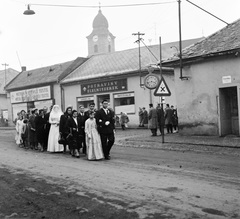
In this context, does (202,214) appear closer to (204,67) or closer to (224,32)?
(204,67)

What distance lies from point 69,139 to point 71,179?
13.6ft

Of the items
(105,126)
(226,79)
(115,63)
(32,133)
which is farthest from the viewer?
(115,63)

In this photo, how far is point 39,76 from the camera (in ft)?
120

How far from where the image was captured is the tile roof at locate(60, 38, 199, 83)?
26469mm

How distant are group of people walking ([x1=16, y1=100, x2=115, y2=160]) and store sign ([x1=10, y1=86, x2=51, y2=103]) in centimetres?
1842

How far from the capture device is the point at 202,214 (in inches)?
186

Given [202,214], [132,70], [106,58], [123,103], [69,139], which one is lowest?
[202,214]

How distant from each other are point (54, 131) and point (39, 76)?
81.2 feet

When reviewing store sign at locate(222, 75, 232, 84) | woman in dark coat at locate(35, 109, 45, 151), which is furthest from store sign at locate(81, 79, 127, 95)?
woman in dark coat at locate(35, 109, 45, 151)

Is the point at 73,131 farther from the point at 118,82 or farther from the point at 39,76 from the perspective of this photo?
the point at 39,76

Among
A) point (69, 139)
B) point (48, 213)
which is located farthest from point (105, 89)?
point (48, 213)

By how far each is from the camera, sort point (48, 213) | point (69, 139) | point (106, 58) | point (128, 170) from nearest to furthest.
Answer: point (48, 213)
point (128, 170)
point (69, 139)
point (106, 58)

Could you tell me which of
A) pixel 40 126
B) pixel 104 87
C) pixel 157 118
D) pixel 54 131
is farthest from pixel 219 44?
pixel 104 87

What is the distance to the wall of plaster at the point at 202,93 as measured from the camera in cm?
1464
